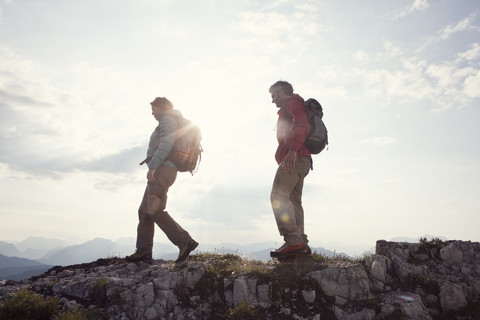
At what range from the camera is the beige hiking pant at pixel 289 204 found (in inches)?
239

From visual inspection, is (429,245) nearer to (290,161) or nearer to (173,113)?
(290,161)

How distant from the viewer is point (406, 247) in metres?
6.25

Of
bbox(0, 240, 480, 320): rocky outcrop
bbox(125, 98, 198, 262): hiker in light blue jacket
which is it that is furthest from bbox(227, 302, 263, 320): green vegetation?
bbox(125, 98, 198, 262): hiker in light blue jacket

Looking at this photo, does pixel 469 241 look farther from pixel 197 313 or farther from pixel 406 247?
pixel 197 313

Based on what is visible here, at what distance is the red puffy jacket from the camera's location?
6047 millimetres

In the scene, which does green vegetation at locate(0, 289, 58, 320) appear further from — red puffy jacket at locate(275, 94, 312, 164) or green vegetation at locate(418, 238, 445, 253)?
green vegetation at locate(418, 238, 445, 253)

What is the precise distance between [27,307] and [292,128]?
5.59 meters

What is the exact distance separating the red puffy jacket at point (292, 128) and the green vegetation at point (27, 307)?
509cm

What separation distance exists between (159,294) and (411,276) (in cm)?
471

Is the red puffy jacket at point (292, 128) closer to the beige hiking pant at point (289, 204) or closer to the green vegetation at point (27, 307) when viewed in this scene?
the beige hiking pant at point (289, 204)

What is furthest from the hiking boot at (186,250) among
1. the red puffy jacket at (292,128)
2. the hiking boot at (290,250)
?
the red puffy jacket at (292,128)

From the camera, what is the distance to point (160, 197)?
7039 mm

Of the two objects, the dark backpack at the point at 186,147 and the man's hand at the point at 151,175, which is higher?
the dark backpack at the point at 186,147

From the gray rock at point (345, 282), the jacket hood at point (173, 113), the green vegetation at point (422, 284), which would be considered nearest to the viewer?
the gray rock at point (345, 282)
